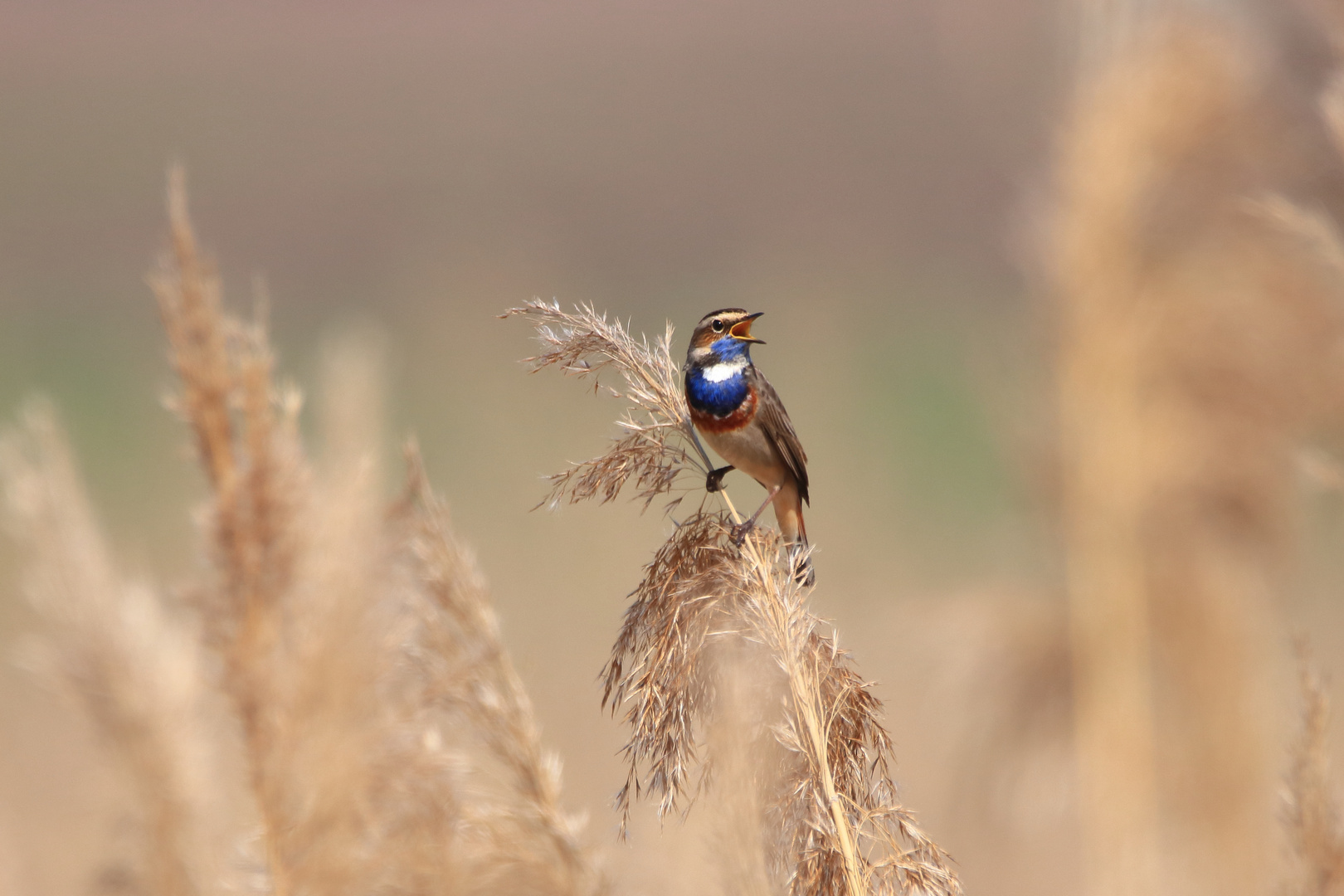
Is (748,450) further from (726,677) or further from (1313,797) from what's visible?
(1313,797)

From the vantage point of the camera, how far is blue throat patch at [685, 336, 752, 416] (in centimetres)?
383

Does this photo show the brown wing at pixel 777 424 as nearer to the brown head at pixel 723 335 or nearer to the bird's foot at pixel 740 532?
the brown head at pixel 723 335

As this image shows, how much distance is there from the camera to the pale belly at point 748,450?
3873mm

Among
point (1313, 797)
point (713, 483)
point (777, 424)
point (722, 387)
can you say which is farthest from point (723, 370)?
point (1313, 797)

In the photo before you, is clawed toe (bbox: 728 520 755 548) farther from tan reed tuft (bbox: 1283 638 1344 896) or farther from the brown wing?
the brown wing

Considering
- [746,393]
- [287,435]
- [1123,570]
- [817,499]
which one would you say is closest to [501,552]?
[817,499]

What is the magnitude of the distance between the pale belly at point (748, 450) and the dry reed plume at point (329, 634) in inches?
60.7

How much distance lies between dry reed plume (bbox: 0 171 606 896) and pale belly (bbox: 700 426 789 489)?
60.7 inches

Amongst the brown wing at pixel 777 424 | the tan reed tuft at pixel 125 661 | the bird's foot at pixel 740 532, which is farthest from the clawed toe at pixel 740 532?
the brown wing at pixel 777 424

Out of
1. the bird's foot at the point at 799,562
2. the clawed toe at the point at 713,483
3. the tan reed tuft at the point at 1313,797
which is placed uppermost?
the clawed toe at the point at 713,483

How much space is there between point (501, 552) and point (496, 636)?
42.1 feet

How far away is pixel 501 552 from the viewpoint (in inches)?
587

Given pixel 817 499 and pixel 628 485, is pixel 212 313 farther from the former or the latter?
pixel 817 499

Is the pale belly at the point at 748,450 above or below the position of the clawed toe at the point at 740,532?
above
